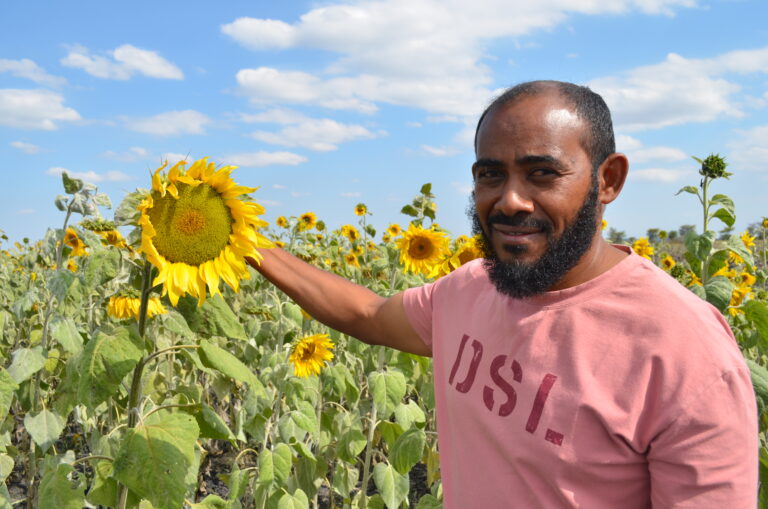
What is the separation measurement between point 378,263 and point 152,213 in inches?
95.9

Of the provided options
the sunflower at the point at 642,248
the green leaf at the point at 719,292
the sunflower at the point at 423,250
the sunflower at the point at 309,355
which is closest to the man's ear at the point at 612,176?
the green leaf at the point at 719,292

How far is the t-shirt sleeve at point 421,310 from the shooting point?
88.0 inches

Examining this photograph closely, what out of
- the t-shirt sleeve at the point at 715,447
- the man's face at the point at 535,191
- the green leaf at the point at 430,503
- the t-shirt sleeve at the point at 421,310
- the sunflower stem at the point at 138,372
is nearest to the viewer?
the t-shirt sleeve at the point at 715,447

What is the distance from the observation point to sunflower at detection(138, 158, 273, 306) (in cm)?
180

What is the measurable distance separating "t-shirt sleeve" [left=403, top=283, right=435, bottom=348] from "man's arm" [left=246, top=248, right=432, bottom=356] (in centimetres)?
3

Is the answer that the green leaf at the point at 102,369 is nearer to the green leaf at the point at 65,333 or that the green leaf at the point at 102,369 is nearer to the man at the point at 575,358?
the man at the point at 575,358

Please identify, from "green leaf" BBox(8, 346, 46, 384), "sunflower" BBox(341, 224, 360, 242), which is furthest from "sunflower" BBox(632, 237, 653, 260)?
"green leaf" BBox(8, 346, 46, 384)

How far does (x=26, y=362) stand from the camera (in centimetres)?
284

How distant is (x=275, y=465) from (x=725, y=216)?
1.95 m

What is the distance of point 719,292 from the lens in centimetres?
247

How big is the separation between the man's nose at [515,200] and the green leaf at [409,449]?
4.80ft

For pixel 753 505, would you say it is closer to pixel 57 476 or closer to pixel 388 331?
pixel 388 331

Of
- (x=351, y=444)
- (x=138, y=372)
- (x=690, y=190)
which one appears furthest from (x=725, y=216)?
(x=138, y=372)

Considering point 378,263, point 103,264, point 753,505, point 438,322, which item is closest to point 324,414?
point 378,263
